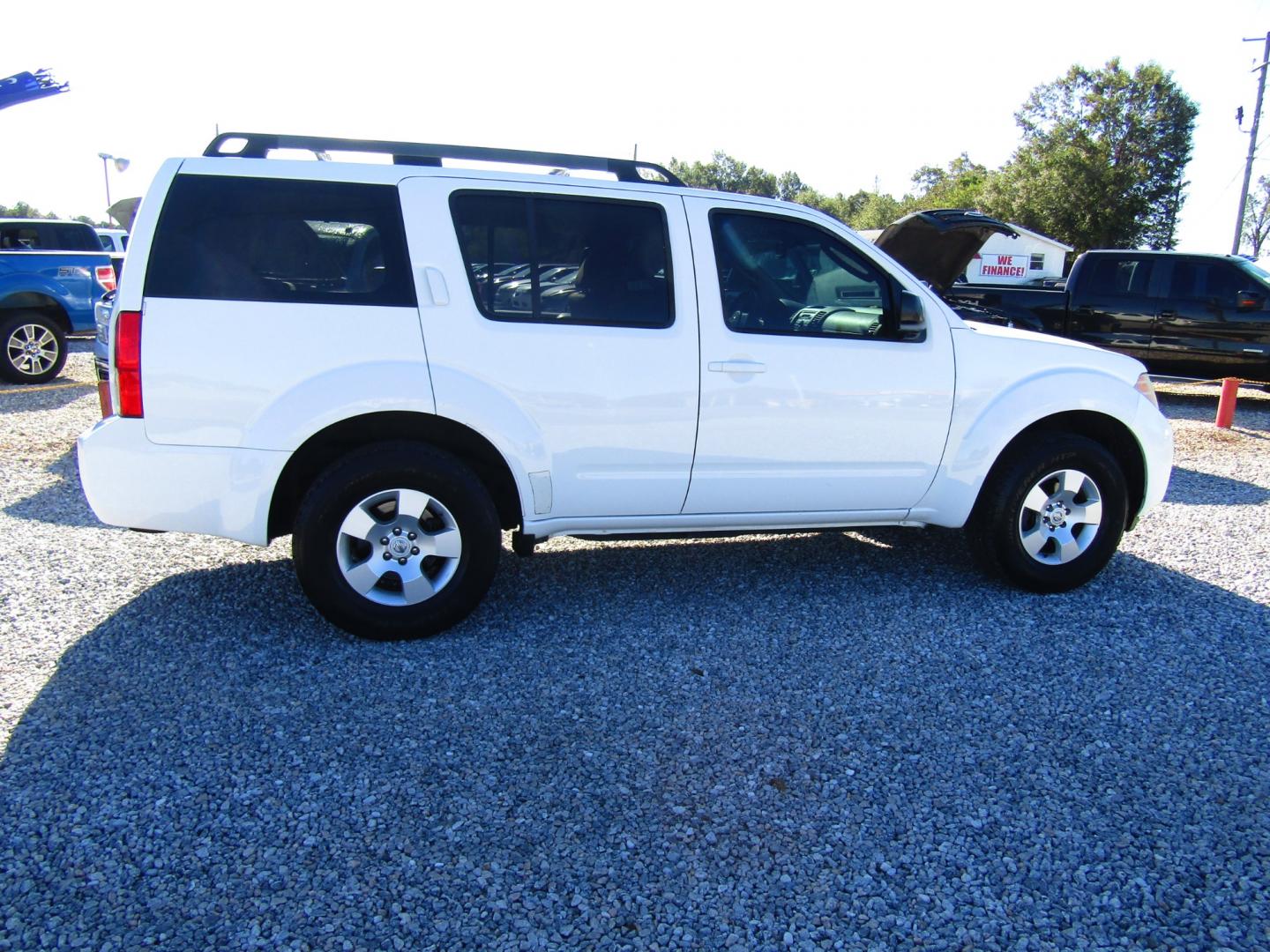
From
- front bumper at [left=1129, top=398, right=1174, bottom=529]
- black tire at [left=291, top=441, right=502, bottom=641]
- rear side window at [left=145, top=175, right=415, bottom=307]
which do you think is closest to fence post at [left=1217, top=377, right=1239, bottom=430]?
front bumper at [left=1129, top=398, right=1174, bottom=529]

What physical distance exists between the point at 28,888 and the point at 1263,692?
426 cm

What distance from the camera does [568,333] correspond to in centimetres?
397

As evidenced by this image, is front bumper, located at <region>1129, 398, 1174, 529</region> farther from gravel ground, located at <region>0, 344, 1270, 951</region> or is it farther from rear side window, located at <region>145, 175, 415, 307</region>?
rear side window, located at <region>145, 175, 415, 307</region>

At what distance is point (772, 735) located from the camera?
3.30 meters

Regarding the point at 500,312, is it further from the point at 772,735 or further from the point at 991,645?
the point at 991,645

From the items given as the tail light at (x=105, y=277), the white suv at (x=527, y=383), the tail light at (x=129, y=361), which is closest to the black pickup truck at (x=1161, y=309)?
the white suv at (x=527, y=383)

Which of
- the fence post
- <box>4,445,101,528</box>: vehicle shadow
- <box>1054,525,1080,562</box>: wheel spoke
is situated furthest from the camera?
the fence post

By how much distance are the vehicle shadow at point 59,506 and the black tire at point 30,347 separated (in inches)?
189

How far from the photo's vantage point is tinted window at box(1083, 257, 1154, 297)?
1154 cm

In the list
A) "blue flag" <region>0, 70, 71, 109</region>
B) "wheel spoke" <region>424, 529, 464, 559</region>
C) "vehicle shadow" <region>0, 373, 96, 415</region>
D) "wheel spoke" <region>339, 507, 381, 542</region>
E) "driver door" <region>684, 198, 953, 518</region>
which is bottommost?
"vehicle shadow" <region>0, 373, 96, 415</region>

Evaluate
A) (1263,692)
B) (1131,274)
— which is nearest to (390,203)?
(1263,692)

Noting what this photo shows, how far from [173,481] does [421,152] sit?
170cm

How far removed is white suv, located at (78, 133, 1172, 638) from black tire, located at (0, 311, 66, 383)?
8.55 m

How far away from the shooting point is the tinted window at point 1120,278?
11539 millimetres
